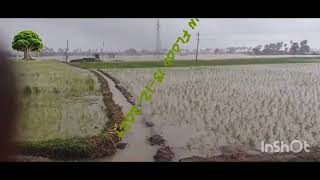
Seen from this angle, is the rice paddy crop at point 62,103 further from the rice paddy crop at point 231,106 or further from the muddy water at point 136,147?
the rice paddy crop at point 231,106

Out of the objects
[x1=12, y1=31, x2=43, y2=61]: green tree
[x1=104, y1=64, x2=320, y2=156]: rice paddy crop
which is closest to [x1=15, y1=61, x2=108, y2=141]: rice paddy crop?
[x1=12, y1=31, x2=43, y2=61]: green tree

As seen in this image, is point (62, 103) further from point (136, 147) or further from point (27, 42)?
point (136, 147)

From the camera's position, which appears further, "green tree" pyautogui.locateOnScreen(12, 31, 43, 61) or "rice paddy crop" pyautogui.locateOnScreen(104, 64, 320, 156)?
"rice paddy crop" pyautogui.locateOnScreen(104, 64, 320, 156)

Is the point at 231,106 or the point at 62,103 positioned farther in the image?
the point at 231,106

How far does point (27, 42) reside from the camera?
235 centimetres

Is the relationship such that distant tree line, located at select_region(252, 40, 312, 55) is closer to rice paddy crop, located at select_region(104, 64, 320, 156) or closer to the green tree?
rice paddy crop, located at select_region(104, 64, 320, 156)

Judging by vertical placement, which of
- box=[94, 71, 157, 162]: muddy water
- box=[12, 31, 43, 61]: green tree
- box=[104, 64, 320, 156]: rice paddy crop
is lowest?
box=[94, 71, 157, 162]: muddy water

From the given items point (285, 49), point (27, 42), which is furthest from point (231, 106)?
point (27, 42)

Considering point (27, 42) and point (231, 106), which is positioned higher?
point (27, 42)

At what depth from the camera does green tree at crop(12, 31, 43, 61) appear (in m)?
2.26

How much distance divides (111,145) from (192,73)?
42.6 inches
